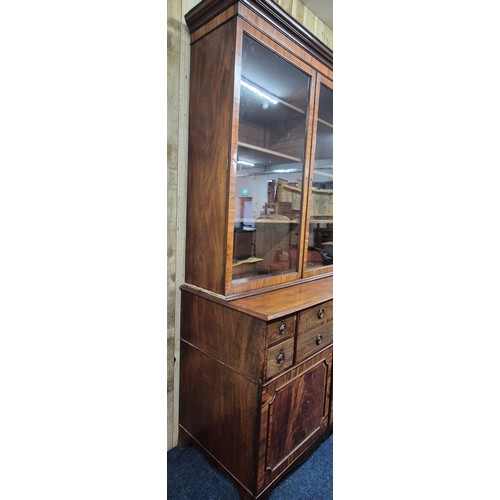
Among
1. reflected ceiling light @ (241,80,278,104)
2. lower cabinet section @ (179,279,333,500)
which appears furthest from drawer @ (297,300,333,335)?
reflected ceiling light @ (241,80,278,104)

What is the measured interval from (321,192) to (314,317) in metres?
0.71

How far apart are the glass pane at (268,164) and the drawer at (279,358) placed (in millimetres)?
330

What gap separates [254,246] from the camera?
1439mm

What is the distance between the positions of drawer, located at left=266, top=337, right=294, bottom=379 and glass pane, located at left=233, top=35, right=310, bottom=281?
13.0 inches

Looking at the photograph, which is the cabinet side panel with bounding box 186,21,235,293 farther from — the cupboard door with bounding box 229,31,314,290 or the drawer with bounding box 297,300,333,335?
the drawer with bounding box 297,300,333,335

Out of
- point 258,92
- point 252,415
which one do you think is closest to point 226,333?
point 252,415

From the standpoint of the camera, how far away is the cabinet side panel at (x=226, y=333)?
3.67 feet

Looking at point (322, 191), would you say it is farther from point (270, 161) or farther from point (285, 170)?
point (270, 161)

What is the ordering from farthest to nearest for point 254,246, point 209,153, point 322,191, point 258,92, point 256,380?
point 322,191, point 254,246, point 258,92, point 209,153, point 256,380

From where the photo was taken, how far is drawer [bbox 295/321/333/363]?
126 cm

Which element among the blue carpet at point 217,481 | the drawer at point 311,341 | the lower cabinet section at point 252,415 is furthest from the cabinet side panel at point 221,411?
the drawer at point 311,341

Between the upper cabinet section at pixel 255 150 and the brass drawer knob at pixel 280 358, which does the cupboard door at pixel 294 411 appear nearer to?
the brass drawer knob at pixel 280 358
